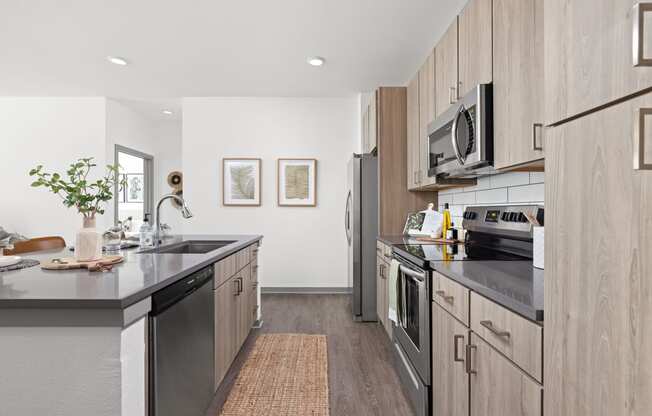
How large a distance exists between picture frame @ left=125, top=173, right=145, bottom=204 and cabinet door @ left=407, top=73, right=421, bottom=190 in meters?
4.57

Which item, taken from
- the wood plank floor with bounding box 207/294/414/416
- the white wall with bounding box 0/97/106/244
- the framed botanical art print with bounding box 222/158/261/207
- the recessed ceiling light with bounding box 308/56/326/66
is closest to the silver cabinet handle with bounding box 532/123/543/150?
the wood plank floor with bounding box 207/294/414/416

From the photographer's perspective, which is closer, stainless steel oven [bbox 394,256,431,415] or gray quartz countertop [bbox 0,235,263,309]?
gray quartz countertop [bbox 0,235,263,309]

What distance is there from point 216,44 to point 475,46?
87.5 inches

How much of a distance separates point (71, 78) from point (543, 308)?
4.89m

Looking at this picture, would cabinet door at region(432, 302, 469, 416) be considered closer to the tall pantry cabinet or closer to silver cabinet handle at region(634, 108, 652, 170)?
the tall pantry cabinet

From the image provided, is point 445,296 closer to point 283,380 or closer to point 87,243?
point 283,380

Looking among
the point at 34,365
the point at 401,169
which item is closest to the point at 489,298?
the point at 34,365

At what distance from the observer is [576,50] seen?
0.73m

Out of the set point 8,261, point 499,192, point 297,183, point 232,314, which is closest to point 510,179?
point 499,192

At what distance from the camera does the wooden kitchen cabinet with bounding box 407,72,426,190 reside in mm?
2912

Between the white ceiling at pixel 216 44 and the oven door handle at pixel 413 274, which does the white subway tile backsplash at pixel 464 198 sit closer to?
the oven door handle at pixel 413 274

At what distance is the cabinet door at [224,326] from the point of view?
6.31 ft

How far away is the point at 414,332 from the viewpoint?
6.28 feet

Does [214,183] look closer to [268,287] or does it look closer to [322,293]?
[268,287]
